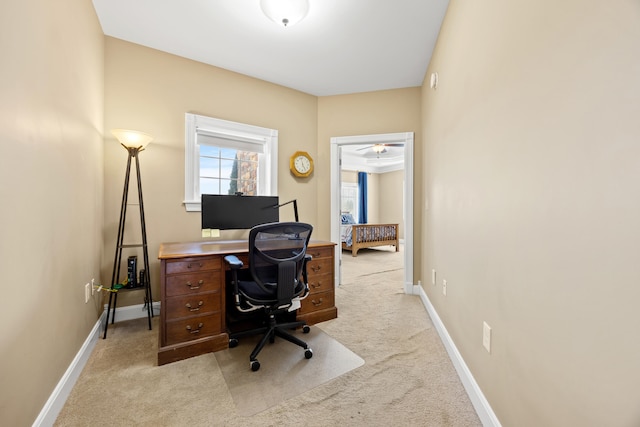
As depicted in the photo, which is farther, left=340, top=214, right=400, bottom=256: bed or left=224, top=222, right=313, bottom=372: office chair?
left=340, top=214, right=400, bottom=256: bed

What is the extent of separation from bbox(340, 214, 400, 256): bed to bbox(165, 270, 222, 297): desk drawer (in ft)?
12.6

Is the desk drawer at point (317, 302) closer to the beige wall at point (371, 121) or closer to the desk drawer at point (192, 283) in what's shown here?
the desk drawer at point (192, 283)

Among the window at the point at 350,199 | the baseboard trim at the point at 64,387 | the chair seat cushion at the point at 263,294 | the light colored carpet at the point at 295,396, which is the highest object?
the window at the point at 350,199

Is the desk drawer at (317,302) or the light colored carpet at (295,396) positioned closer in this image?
the light colored carpet at (295,396)

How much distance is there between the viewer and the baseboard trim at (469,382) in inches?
48.3

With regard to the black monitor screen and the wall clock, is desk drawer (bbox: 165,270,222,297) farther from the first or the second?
the wall clock

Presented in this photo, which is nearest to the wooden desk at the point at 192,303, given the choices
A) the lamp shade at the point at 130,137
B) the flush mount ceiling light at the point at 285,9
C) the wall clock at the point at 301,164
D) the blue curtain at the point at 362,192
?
the lamp shade at the point at 130,137

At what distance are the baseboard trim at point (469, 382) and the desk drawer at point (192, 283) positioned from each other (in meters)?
1.71

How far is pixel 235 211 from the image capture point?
263cm

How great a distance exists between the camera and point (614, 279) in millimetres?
625

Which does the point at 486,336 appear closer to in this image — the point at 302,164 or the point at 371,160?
the point at 302,164

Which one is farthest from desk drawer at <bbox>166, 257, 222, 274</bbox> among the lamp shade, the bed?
the bed

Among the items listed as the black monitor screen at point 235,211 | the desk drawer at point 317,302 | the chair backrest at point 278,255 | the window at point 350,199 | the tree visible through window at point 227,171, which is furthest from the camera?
the window at point 350,199

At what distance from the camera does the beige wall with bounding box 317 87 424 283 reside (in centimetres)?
328
